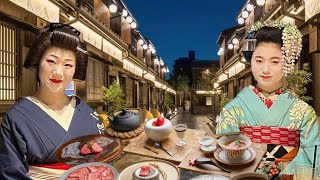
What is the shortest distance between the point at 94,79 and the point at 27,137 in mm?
9556

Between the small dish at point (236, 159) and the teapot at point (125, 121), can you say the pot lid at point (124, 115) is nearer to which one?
the teapot at point (125, 121)

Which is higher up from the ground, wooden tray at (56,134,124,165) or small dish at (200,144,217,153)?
wooden tray at (56,134,124,165)

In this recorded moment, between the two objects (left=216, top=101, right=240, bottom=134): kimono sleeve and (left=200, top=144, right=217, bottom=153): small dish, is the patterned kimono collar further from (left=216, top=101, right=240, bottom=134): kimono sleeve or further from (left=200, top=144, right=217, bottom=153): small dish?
(left=200, top=144, right=217, bottom=153): small dish

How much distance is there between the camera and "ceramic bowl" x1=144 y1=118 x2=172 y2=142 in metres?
2.58

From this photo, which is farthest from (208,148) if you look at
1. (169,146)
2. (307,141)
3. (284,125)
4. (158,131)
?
(307,141)

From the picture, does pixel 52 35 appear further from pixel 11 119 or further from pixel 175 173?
pixel 175 173

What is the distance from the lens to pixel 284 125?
2590 mm

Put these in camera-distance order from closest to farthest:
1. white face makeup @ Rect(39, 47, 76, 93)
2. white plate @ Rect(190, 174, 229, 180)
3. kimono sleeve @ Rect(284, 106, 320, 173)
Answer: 1. white plate @ Rect(190, 174, 229, 180)
2. white face makeup @ Rect(39, 47, 76, 93)
3. kimono sleeve @ Rect(284, 106, 320, 173)

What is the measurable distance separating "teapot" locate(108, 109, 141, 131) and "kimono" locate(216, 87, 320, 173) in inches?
38.0

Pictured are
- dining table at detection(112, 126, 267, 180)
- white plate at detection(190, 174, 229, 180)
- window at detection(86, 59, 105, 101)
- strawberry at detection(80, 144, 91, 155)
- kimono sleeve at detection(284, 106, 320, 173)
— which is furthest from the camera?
window at detection(86, 59, 105, 101)

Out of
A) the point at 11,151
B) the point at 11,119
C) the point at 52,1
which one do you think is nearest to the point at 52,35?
the point at 11,119

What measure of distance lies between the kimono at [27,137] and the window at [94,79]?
8.39 m

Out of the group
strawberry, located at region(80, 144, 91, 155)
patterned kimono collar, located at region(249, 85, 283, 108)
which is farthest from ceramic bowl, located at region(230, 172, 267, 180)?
strawberry, located at region(80, 144, 91, 155)

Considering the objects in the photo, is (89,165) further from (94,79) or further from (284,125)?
(94,79)
